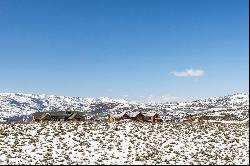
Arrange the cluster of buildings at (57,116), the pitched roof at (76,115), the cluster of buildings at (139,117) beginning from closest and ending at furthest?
the cluster of buildings at (139,117)
the cluster of buildings at (57,116)
the pitched roof at (76,115)

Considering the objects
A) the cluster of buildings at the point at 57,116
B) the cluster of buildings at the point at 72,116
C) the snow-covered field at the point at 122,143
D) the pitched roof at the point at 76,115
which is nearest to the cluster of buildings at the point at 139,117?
the cluster of buildings at the point at 72,116

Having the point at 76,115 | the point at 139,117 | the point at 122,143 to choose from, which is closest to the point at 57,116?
the point at 76,115

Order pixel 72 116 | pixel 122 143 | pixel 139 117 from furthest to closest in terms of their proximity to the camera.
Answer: pixel 139 117 → pixel 72 116 → pixel 122 143

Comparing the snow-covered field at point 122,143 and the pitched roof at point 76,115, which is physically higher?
the pitched roof at point 76,115

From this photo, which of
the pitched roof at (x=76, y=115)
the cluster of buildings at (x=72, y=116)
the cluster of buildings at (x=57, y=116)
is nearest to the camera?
the cluster of buildings at (x=72, y=116)

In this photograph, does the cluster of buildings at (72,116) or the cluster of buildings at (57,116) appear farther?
the cluster of buildings at (57,116)

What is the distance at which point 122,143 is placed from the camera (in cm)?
5428

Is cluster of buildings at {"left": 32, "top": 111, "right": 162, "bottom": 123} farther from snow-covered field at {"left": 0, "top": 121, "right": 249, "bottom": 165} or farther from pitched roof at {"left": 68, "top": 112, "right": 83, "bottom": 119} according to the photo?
snow-covered field at {"left": 0, "top": 121, "right": 249, "bottom": 165}

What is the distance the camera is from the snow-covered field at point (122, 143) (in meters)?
46.7

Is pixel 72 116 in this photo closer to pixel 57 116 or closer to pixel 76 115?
pixel 76 115

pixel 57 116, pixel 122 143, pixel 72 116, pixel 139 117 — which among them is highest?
pixel 139 117

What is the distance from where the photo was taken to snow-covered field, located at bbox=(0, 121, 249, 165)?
153 ft

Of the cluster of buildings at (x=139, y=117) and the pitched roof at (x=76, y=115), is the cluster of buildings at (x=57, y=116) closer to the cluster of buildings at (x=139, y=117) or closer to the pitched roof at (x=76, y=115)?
the pitched roof at (x=76, y=115)

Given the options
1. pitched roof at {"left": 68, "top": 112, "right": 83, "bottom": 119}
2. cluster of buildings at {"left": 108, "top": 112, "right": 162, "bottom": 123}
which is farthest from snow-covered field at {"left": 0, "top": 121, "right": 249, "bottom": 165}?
pitched roof at {"left": 68, "top": 112, "right": 83, "bottom": 119}
